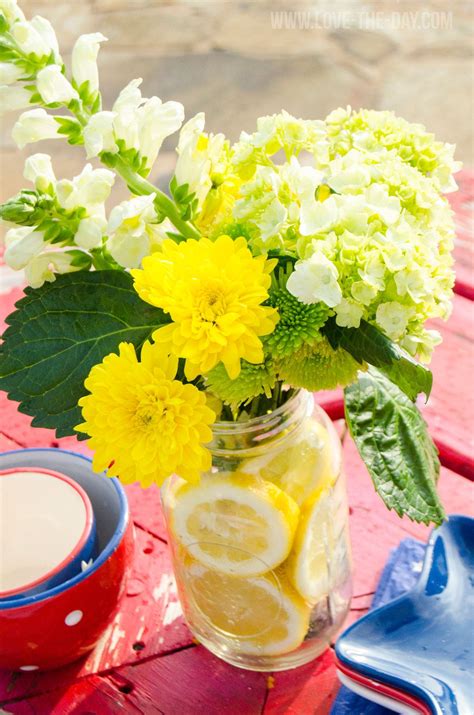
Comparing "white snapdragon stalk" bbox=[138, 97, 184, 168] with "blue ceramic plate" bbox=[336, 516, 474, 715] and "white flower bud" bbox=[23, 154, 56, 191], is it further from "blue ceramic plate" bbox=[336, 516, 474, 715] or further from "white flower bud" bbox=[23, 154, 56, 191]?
"blue ceramic plate" bbox=[336, 516, 474, 715]

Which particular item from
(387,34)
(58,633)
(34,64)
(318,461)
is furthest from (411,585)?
(387,34)

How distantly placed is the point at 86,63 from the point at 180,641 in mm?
394

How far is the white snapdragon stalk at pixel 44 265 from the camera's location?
451 millimetres

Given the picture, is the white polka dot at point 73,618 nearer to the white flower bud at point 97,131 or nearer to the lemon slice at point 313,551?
the lemon slice at point 313,551

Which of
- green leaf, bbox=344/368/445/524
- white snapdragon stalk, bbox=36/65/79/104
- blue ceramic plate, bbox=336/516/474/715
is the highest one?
white snapdragon stalk, bbox=36/65/79/104

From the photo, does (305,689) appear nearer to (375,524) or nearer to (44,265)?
(375,524)

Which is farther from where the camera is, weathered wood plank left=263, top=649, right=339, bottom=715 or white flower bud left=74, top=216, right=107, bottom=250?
weathered wood plank left=263, top=649, right=339, bottom=715

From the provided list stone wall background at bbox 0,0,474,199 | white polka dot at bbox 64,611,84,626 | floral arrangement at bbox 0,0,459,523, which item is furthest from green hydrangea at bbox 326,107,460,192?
stone wall background at bbox 0,0,474,199

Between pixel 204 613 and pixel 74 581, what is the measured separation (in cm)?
10

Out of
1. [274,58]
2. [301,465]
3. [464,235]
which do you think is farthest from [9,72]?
[274,58]

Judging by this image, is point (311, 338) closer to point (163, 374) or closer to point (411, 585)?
point (163, 374)

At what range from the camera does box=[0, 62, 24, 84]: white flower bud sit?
0.41 m

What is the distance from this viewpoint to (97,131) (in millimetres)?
410

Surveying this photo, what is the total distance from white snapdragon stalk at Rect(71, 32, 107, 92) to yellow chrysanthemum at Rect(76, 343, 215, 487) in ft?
0.45
